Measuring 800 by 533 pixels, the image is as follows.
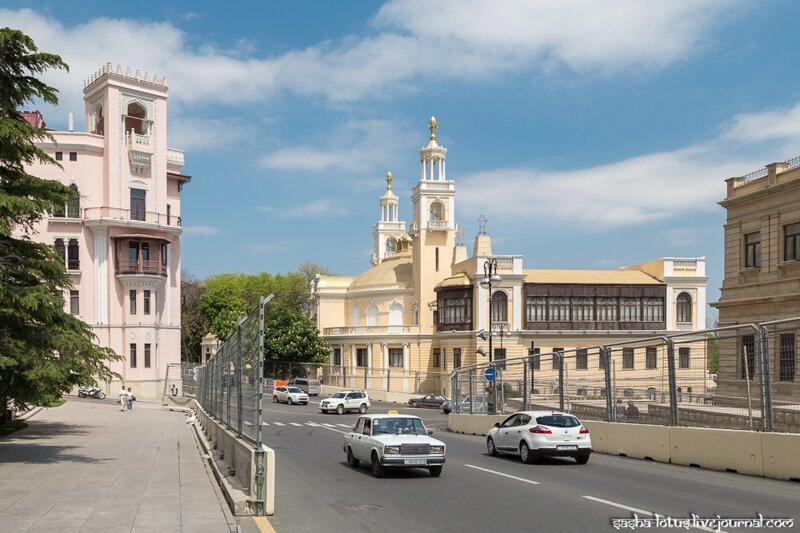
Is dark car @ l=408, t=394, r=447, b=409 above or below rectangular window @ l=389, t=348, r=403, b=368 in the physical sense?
below

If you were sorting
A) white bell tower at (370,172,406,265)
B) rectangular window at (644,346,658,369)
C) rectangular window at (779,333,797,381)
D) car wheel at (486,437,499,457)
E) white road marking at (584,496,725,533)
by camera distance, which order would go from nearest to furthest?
white road marking at (584,496,725,533) → rectangular window at (779,333,797,381) → rectangular window at (644,346,658,369) → car wheel at (486,437,499,457) → white bell tower at (370,172,406,265)

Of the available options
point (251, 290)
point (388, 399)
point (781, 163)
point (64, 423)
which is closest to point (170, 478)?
point (64, 423)

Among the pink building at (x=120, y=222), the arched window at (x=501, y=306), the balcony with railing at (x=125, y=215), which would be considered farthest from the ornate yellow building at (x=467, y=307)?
the balcony with railing at (x=125, y=215)

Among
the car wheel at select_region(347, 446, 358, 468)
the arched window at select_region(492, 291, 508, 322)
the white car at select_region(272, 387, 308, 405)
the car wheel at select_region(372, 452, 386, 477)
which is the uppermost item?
the arched window at select_region(492, 291, 508, 322)

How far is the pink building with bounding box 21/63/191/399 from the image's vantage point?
60.0m

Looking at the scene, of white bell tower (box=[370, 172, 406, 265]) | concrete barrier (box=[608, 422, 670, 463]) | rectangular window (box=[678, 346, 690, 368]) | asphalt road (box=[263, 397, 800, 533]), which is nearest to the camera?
asphalt road (box=[263, 397, 800, 533])

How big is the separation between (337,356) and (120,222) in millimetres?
32170

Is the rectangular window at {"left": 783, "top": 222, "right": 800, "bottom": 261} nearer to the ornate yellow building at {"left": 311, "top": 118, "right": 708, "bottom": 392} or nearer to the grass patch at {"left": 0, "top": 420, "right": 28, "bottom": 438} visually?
the ornate yellow building at {"left": 311, "top": 118, "right": 708, "bottom": 392}

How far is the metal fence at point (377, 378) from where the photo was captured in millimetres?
76312

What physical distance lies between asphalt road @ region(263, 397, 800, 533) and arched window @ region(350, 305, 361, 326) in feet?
218

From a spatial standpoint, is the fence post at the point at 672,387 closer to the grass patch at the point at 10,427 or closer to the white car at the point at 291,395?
the grass patch at the point at 10,427

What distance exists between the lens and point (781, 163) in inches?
1499

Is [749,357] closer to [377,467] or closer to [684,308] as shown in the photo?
[377,467]

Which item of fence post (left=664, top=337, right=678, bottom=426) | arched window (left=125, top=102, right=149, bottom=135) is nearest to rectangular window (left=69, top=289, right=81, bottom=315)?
arched window (left=125, top=102, right=149, bottom=135)
